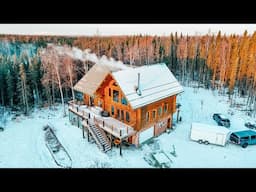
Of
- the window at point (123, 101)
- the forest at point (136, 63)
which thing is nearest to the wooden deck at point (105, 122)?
the window at point (123, 101)

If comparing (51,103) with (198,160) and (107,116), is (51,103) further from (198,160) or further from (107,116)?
(198,160)

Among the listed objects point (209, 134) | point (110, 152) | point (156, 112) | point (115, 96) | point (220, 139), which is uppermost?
point (115, 96)

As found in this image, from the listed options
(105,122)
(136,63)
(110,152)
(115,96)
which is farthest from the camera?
(136,63)

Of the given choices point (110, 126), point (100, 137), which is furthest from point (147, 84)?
point (100, 137)

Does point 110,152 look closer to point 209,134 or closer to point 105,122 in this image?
point 105,122

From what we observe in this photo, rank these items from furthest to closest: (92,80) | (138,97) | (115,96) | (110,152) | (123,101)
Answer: (92,80), (115,96), (123,101), (110,152), (138,97)

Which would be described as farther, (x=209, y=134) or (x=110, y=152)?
(x=209, y=134)
